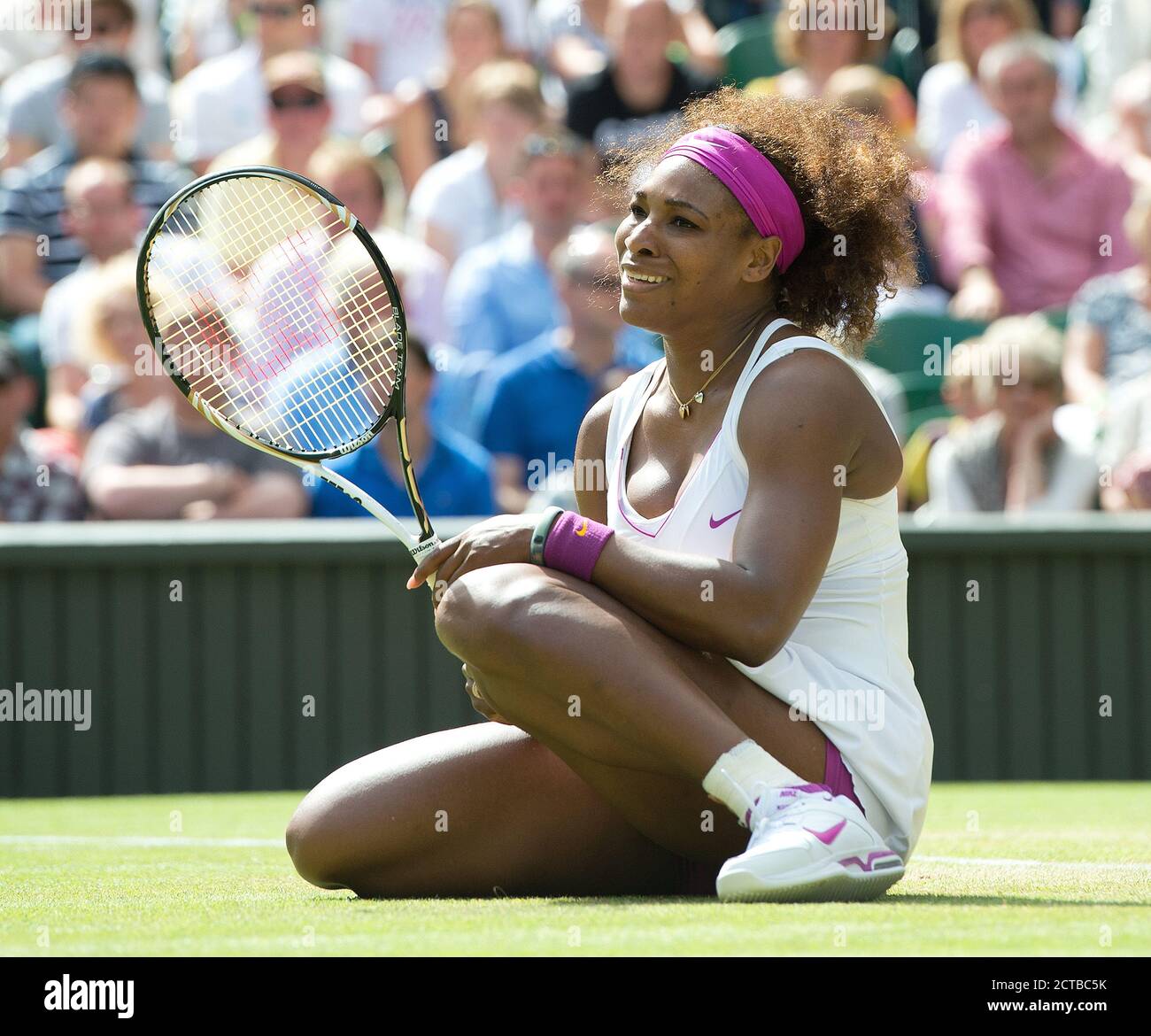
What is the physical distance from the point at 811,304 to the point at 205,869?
1.76 m

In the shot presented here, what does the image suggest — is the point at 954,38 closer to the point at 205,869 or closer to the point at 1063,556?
the point at 1063,556

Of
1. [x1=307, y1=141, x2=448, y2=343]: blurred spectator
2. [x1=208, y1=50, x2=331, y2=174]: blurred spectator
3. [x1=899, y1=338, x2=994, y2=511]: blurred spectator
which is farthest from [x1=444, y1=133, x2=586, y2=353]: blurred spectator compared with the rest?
[x1=899, y1=338, x2=994, y2=511]: blurred spectator

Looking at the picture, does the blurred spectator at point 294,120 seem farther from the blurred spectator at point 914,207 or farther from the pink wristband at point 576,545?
the pink wristband at point 576,545

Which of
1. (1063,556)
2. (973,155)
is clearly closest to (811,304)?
(1063,556)

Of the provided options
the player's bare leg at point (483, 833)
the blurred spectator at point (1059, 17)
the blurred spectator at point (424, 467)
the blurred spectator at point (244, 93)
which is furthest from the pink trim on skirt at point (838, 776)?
the blurred spectator at point (1059, 17)

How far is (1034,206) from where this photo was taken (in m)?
8.74

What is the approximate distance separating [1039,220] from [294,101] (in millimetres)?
3402

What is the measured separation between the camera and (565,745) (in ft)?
11.4

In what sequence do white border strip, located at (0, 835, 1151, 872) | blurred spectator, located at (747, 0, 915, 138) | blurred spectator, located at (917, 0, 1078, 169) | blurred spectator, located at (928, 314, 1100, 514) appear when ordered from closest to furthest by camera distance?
white border strip, located at (0, 835, 1151, 872) < blurred spectator, located at (928, 314, 1100, 514) < blurred spectator, located at (747, 0, 915, 138) < blurred spectator, located at (917, 0, 1078, 169)

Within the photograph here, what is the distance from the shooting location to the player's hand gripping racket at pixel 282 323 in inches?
157

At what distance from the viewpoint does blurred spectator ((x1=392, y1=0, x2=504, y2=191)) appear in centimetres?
962

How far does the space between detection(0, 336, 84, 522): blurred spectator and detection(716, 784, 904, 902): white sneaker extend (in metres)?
4.53

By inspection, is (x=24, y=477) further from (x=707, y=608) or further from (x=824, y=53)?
(x=707, y=608)

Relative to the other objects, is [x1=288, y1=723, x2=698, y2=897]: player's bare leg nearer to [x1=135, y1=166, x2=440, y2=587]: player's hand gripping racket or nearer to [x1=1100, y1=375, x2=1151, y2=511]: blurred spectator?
[x1=135, y1=166, x2=440, y2=587]: player's hand gripping racket
